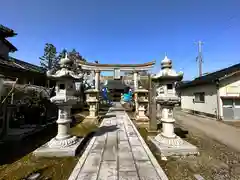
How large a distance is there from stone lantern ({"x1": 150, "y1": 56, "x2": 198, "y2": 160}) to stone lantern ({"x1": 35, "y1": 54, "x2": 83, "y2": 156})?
2.68 metres

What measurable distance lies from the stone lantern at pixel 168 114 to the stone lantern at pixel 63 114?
268cm

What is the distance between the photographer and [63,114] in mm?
4379

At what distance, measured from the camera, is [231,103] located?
10.6m

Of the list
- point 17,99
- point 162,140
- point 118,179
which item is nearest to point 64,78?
point 118,179

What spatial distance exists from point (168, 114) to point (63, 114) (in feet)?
11.3

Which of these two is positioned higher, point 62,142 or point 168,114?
point 168,114

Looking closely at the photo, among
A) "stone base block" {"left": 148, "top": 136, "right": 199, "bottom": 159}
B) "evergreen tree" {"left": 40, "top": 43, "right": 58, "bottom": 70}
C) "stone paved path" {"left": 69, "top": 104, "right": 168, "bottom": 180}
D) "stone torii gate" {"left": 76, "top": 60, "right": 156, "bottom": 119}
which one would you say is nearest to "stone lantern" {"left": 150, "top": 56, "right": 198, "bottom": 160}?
"stone base block" {"left": 148, "top": 136, "right": 199, "bottom": 159}

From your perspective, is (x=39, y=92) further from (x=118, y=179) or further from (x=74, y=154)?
(x=118, y=179)

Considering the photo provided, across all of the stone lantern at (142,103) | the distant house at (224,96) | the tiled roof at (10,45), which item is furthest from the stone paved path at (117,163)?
the tiled roof at (10,45)

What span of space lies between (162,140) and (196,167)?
1187mm

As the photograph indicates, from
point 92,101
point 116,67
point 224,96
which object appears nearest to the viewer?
point 92,101

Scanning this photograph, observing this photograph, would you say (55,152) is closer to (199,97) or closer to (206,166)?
(206,166)

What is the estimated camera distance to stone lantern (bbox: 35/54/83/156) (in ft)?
12.5

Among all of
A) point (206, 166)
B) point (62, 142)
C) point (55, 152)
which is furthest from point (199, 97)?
point (55, 152)
